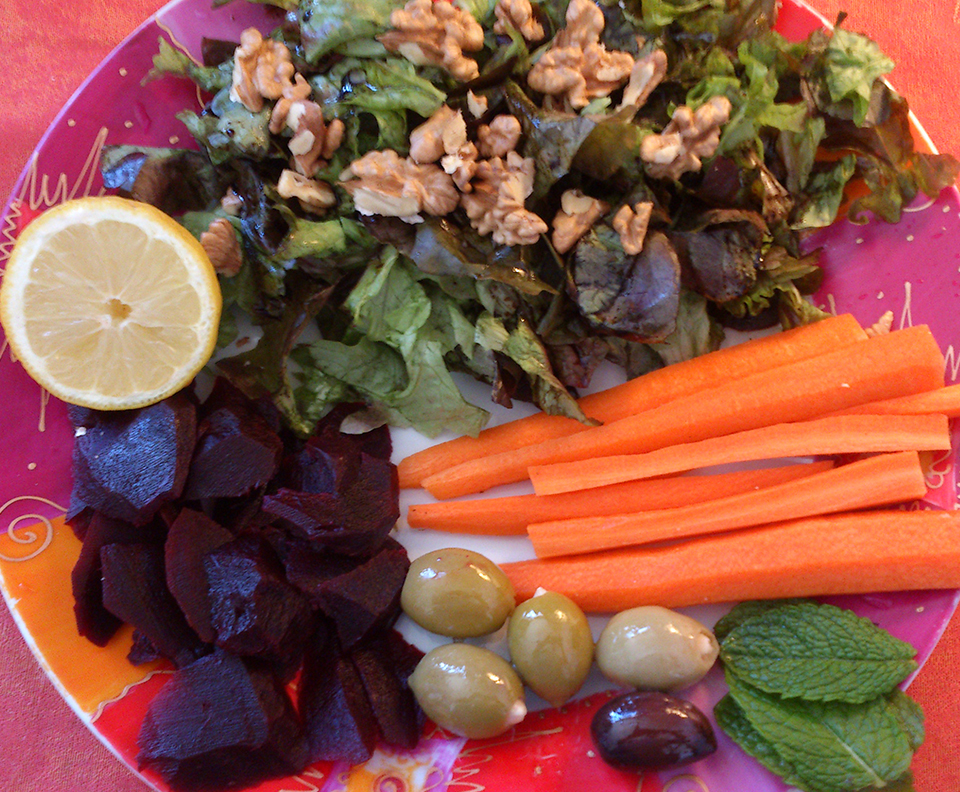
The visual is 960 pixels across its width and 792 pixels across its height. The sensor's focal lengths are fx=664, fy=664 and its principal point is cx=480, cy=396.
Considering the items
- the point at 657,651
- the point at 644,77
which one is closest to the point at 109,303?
the point at 644,77

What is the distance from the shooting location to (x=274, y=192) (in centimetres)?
168

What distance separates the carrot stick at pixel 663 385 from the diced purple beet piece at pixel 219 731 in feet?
2.10

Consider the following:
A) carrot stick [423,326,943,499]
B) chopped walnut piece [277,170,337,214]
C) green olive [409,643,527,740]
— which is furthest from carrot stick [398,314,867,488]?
chopped walnut piece [277,170,337,214]

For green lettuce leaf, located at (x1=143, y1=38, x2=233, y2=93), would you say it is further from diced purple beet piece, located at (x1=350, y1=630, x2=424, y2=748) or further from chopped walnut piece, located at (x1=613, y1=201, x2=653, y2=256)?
diced purple beet piece, located at (x1=350, y1=630, x2=424, y2=748)

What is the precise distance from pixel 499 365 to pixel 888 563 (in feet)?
3.56

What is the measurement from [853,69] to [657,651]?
1.56m

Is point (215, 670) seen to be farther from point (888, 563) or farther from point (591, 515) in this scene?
point (888, 563)

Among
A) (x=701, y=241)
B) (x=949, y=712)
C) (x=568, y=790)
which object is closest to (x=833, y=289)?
(x=701, y=241)

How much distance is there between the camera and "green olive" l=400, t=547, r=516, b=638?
1605 mm

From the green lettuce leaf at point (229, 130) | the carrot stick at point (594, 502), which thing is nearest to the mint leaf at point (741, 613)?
the carrot stick at point (594, 502)

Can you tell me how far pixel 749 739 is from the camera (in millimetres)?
1557

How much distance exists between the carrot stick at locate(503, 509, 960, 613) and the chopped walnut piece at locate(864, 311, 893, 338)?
505 mm

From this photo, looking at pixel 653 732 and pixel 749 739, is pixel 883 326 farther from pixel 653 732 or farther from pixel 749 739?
pixel 653 732

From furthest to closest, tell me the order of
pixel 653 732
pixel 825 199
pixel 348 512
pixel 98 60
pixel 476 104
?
pixel 98 60 → pixel 825 199 → pixel 348 512 → pixel 476 104 → pixel 653 732
